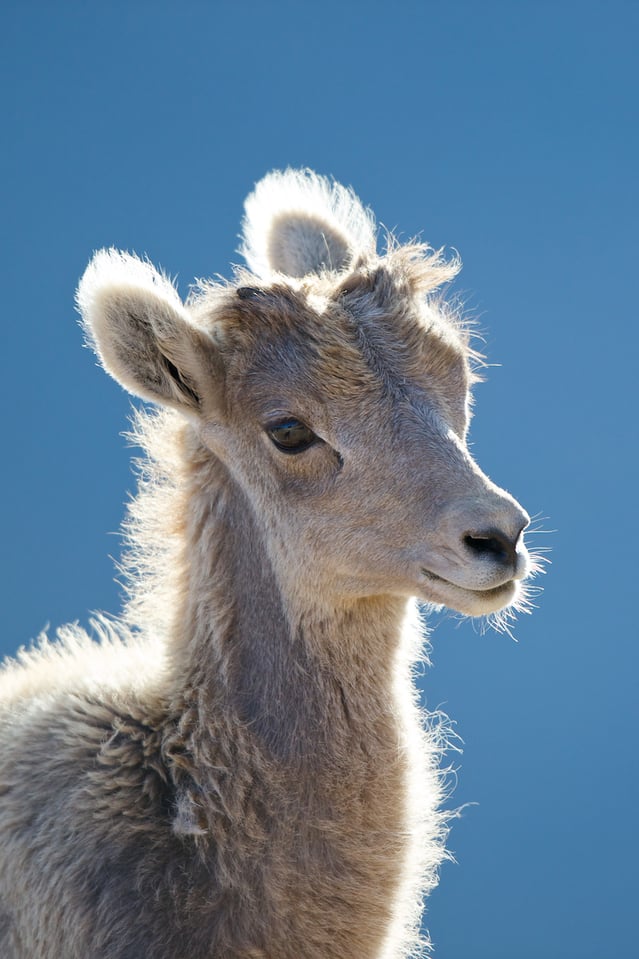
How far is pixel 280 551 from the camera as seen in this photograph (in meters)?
3.26

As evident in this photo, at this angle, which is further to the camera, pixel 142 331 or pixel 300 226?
pixel 300 226

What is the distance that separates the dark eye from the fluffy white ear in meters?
1.04

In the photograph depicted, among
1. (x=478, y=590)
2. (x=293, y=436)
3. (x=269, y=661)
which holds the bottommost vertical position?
(x=269, y=661)

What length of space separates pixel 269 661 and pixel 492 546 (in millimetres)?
770

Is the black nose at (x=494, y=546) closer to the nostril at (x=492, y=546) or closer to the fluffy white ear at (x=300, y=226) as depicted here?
the nostril at (x=492, y=546)

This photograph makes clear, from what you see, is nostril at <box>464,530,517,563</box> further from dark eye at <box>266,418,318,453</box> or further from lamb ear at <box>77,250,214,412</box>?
lamb ear at <box>77,250,214,412</box>

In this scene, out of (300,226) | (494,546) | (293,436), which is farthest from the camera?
(300,226)

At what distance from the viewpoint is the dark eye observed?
320 cm

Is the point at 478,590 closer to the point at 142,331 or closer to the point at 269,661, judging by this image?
the point at 269,661

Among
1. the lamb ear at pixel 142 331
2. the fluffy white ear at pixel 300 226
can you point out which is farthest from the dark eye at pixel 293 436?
the fluffy white ear at pixel 300 226

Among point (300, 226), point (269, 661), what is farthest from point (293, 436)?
point (300, 226)

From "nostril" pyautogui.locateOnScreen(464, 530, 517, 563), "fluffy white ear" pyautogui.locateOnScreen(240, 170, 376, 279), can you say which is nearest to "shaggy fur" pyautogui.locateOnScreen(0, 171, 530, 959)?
"nostril" pyautogui.locateOnScreen(464, 530, 517, 563)

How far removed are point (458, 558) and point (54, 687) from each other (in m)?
1.34

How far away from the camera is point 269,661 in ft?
10.8
